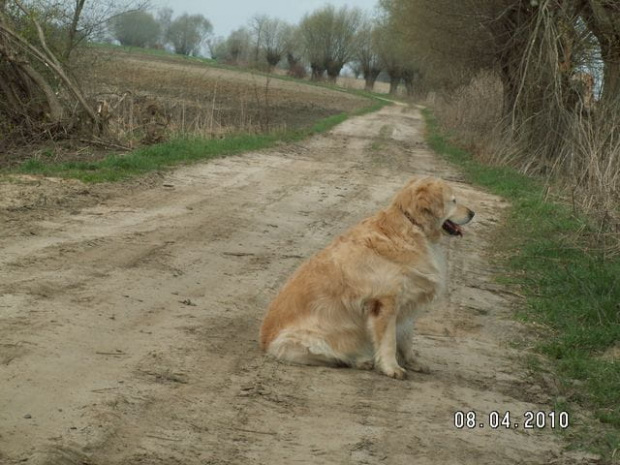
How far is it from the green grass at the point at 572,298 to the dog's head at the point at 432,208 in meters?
1.58

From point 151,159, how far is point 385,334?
A: 37.1ft

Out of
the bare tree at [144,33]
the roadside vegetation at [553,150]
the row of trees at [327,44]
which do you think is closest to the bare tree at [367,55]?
the row of trees at [327,44]

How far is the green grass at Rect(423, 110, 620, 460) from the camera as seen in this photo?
6809 millimetres

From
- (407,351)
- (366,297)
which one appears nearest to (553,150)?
(407,351)

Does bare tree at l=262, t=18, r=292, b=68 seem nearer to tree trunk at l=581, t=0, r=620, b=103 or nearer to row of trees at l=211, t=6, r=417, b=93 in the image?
row of trees at l=211, t=6, r=417, b=93

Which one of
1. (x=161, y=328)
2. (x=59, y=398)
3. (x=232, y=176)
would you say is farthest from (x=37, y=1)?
(x=59, y=398)

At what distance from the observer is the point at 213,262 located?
408 inches

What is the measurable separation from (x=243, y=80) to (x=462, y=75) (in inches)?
931

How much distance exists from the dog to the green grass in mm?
1390

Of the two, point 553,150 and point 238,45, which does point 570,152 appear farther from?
point 238,45

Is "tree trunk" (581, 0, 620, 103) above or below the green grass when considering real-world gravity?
above

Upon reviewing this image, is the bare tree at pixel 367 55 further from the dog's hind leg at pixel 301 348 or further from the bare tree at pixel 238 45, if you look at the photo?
the dog's hind leg at pixel 301 348

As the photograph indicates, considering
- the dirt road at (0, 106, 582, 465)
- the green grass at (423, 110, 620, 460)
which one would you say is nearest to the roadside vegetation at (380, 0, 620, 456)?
the green grass at (423, 110, 620, 460)

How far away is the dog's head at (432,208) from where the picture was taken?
7250 millimetres
